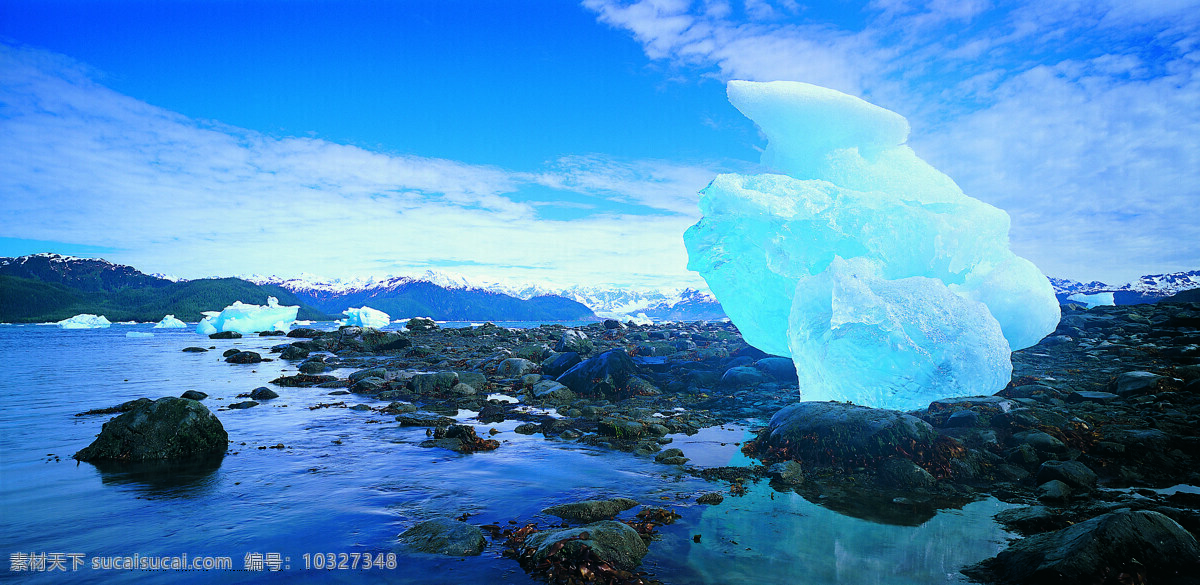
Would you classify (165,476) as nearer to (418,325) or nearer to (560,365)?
(560,365)

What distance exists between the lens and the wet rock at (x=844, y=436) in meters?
8.84

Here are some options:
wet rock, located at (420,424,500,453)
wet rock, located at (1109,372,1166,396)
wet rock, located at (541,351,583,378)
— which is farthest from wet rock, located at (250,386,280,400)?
wet rock, located at (1109,372,1166,396)

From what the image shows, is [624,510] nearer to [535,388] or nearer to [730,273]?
[535,388]

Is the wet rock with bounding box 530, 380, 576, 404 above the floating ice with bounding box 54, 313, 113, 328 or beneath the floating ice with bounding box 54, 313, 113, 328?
beneath

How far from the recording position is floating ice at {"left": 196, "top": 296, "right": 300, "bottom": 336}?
59000mm

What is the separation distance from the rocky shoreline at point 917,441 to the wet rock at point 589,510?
5cm

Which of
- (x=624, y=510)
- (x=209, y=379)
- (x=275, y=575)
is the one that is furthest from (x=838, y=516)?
(x=209, y=379)

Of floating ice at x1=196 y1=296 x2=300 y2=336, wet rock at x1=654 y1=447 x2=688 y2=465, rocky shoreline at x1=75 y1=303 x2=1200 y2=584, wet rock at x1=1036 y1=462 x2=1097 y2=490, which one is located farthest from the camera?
floating ice at x1=196 y1=296 x2=300 y2=336

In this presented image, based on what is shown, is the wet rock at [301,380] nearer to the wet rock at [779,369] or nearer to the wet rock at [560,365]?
the wet rock at [560,365]

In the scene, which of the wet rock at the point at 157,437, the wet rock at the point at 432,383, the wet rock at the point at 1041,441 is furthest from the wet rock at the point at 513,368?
the wet rock at the point at 1041,441

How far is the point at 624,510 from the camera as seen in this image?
6934 millimetres

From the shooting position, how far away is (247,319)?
59125mm

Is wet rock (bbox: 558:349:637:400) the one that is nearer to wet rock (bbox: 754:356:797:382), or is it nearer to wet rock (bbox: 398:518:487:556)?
wet rock (bbox: 754:356:797:382)

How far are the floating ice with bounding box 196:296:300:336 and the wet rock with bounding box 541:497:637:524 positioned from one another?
6061cm
